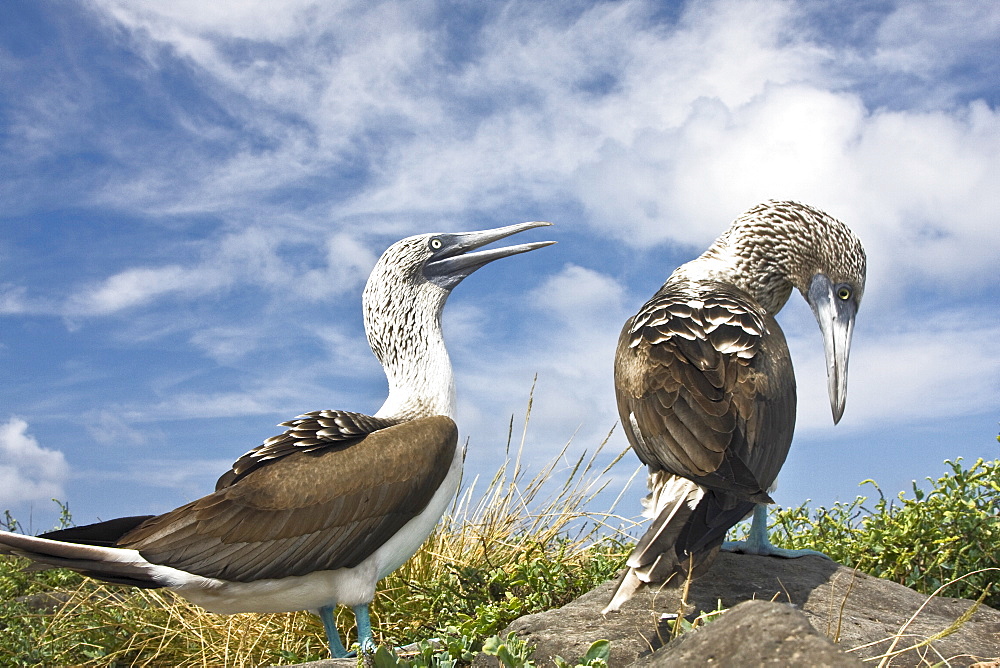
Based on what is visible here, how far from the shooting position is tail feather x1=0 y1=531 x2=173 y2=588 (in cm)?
410

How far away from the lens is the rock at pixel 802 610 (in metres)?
3.73

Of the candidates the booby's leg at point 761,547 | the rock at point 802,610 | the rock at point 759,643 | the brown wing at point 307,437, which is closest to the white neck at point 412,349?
the brown wing at point 307,437

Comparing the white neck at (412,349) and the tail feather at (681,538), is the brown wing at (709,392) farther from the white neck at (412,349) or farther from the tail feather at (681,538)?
the white neck at (412,349)

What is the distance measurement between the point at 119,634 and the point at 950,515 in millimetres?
5515

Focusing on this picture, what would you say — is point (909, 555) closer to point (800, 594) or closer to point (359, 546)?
point (800, 594)

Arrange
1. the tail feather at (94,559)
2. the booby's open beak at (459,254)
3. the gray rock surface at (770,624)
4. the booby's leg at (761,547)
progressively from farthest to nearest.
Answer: the booby's open beak at (459,254)
the booby's leg at (761,547)
the tail feather at (94,559)
the gray rock surface at (770,624)

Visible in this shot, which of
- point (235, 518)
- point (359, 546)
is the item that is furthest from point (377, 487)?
point (235, 518)

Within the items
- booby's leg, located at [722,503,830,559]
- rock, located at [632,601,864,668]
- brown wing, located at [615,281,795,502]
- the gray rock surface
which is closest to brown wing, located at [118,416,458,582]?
the gray rock surface

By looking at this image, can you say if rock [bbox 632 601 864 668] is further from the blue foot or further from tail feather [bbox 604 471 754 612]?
the blue foot

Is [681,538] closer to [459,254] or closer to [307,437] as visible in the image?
[307,437]

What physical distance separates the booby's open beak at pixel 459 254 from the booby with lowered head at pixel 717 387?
115 centimetres

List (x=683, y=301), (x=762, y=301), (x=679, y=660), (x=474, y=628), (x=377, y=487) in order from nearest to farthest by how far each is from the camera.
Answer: (x=679, y=660) → (x=474, y=628) → (x=377, y=487) → (x=683, y=301) → (x=762, y=301)

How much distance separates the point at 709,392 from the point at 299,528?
2.07 metres

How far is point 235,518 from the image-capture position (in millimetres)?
4273
